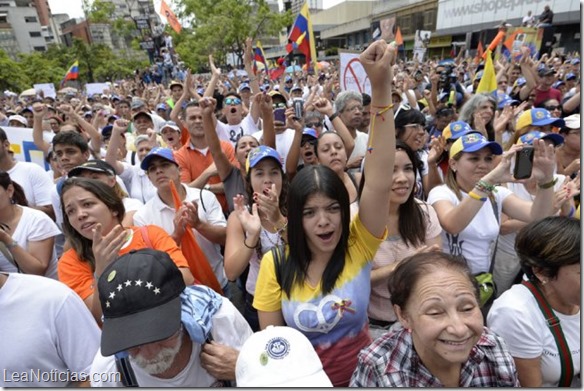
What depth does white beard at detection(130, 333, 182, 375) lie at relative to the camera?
58.9 inches

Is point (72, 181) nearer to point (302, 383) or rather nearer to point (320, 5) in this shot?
point (302, 383)

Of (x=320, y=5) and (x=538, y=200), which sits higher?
(x=320, y=5)

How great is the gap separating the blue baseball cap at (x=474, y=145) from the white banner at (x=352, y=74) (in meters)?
3.90

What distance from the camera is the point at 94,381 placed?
5.26ft

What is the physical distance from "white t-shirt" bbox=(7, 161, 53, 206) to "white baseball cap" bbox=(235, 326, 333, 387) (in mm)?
3332

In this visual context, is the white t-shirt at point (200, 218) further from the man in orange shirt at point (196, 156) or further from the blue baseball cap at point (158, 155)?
the man in orange shirt at point (196, 156)

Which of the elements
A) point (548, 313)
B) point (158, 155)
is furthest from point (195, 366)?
point (158, 155)

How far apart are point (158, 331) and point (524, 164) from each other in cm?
232

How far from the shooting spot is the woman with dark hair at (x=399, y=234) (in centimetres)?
218

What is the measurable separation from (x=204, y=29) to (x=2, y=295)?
103 feet

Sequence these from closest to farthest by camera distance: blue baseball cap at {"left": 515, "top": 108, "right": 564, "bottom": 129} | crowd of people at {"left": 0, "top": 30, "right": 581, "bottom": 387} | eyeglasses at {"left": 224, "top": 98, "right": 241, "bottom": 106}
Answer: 1. crowd of people at {"left": 0, "top": 30, "right": 581, "bottom": 387}
2. blue baseball cap at {"left": 515, "top": 108, "right": 564, "bottom": 129}
3. eyeglasses at {"left": 224, "top": 98, "right": 241, "bottom": 106}

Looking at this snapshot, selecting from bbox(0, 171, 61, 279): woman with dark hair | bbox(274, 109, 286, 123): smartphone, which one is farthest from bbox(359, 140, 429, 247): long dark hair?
bbox(274, 109, 286, 123): smartphone

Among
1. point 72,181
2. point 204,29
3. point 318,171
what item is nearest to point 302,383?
point 318,171

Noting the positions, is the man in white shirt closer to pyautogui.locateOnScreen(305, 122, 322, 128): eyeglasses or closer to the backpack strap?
the backpack strap
